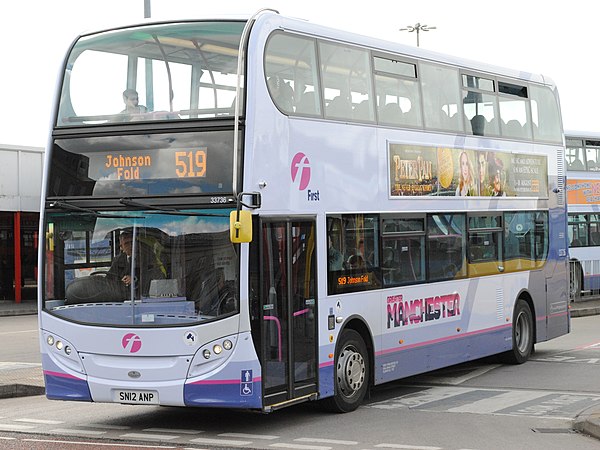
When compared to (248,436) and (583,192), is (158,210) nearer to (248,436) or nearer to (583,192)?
(248,436)

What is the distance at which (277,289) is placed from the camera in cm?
1229

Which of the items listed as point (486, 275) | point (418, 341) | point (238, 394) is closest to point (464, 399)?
point (418, 341)

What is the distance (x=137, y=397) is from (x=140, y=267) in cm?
130

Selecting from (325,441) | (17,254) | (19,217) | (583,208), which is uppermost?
(19,217)

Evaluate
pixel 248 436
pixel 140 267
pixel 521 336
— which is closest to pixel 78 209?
pixel 140 267

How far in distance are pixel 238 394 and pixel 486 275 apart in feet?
22.2

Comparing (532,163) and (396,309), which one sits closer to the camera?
(396,309)

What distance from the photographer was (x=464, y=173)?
16.9 metres

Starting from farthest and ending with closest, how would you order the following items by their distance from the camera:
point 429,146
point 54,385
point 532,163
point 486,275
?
point 532,163, point 486,275, point 429,146, point 54,385

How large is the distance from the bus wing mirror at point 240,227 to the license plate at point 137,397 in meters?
1.79

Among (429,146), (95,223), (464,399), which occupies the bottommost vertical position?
(464,399)

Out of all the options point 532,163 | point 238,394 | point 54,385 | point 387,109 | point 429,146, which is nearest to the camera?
point 238,394

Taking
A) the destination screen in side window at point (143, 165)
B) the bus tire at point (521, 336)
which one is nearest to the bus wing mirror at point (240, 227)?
the destination screen in side window at point (143, 165)

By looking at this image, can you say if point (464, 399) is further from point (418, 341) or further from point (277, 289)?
point (277, 289)
